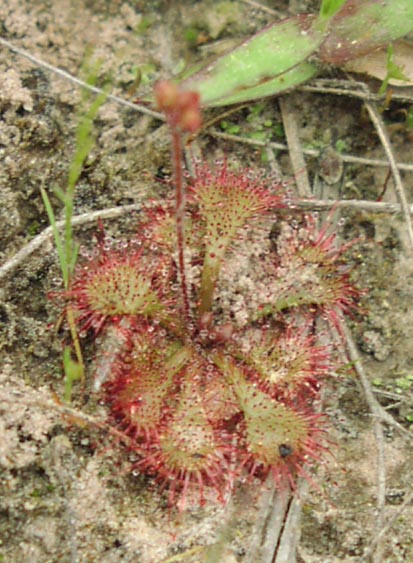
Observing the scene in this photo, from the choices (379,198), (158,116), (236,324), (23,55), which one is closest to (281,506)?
(236,324)

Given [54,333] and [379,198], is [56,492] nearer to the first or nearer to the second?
[54,333]

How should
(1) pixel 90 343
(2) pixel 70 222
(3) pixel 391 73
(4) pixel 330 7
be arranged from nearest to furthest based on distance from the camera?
(2) pixel 70 222
(1) pixel 90 343
(4) pixel 330 7
(3) pixel 391 73

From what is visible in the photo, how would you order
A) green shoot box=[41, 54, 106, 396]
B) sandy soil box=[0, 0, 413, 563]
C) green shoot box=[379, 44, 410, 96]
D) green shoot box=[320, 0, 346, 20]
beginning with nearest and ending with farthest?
green shoot box=[41, 54, 106, 396] → sandy soil box=[0, 0, 413, 563] → green shoot box=[320, 0, 346, 20] → green shoot box=[379, 44, 410, 96]

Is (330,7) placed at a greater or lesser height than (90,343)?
greater

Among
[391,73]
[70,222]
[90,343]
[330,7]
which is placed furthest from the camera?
[391,73]

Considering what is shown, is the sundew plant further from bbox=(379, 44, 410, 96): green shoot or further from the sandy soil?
bbox=(379, 44, 410, 96): green shoot

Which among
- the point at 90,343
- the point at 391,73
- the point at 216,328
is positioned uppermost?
the point at 391,73

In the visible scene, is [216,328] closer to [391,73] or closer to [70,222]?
[70,222]

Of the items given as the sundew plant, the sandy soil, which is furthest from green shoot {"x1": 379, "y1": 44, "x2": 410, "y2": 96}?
the sundew plant

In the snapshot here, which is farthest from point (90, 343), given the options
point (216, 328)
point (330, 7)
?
point (330, 7)

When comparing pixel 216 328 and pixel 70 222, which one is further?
pixel 216 328

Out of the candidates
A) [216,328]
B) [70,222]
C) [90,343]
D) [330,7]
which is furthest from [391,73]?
[90,343]
